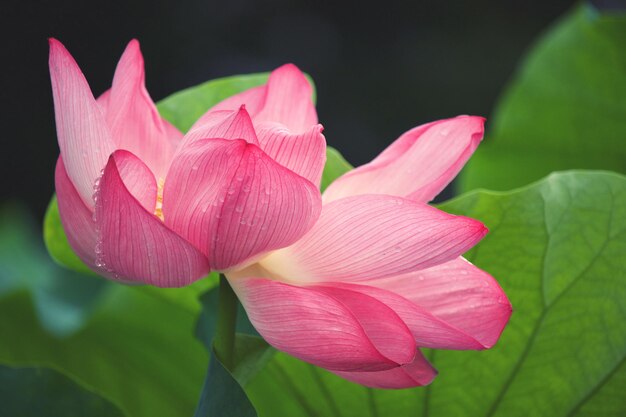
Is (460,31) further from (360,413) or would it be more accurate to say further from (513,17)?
(360,413)

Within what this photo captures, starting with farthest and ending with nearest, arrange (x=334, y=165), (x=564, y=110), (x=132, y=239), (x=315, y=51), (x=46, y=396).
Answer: (x=315, y=51) → (x=564, y=110) → (x=334, y=165) → (x=46, y=396) → (x=132, y=239)

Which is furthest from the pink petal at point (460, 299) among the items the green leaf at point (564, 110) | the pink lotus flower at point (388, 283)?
the green leaf at point (564, 110)

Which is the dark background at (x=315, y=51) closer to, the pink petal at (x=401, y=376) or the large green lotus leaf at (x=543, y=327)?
the large green lotus leaf at (x=543, y=327)

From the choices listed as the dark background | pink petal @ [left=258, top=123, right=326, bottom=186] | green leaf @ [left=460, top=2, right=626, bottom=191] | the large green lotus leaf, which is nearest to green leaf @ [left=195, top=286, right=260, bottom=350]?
the large green lotus leaf

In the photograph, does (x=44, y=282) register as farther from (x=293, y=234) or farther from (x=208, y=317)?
(x=293, y=234)

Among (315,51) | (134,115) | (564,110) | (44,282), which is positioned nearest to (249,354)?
(134,115)

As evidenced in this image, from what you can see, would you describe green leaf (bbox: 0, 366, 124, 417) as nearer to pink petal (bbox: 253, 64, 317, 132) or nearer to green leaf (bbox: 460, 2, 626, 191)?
pink petal (bbox: 253, 64, 317, 132)

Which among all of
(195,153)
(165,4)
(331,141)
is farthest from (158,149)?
(165,4)
